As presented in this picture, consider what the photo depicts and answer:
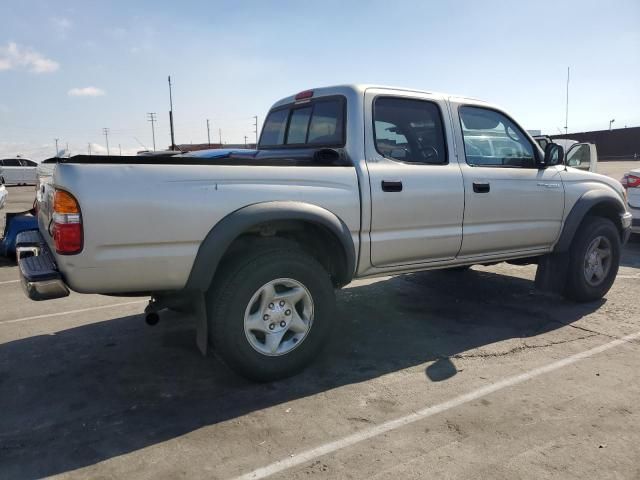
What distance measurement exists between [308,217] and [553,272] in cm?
323

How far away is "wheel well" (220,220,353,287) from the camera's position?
347cm

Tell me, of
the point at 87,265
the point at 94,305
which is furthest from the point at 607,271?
the point at 94,305

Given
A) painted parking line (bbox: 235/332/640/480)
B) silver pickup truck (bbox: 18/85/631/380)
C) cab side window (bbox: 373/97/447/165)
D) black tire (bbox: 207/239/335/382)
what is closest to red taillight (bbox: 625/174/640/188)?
silver pickup truck (bbox: 18/85/631/380)

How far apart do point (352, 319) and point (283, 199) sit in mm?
1953

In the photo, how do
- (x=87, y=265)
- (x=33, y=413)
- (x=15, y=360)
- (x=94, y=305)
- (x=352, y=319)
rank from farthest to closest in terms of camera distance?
(x=94, y=305) → (x=352, y=319) → (x=15, y=360) → (x=33, y=413) → (x=87, y=265)

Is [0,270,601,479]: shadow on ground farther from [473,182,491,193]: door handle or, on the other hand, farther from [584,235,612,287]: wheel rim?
[473,182,491,193]: door handle

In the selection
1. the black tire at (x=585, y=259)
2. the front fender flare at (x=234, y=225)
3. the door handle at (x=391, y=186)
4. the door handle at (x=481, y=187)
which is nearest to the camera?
the front fender flare at (x=234, y=225)

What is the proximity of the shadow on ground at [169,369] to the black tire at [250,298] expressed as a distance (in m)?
0.16

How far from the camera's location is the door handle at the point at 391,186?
384 cm

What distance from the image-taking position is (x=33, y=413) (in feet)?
Result: 10.2

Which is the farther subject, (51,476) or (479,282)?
(479,282)

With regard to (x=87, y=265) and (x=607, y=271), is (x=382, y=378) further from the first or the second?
(x=607, y=271)

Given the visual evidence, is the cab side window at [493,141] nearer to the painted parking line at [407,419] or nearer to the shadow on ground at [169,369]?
the shadow on ground at [169,369]

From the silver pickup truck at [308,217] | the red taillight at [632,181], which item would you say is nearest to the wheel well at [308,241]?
the silver pickup truck at [308,217]
